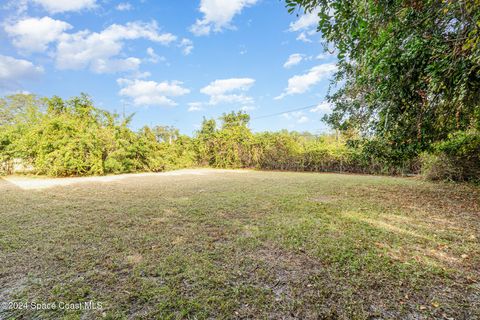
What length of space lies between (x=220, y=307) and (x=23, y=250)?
232 centimetres

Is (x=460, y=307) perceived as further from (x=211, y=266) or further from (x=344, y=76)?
(x=344, y=76)

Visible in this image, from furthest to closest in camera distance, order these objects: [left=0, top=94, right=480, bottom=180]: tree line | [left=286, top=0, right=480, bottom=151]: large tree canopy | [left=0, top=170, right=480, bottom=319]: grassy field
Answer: [left=0, top=94, right=480, bottom=180]: tree line < [left=286, top=0, right=480, bottom=151]: large tree canopy < [left=0, top=170, right=480, bottom=319]: grassy field

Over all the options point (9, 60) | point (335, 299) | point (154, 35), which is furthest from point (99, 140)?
point (9, 60)

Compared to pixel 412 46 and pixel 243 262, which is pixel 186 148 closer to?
pixel 243 262

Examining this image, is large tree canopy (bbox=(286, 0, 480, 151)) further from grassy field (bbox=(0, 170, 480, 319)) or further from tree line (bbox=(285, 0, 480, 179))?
grassy field (bbox=(0, 170, 480, 319))

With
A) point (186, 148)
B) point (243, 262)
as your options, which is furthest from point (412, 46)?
point (186, 148)

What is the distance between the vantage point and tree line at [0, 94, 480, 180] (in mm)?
6555

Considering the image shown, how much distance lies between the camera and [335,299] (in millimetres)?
1483

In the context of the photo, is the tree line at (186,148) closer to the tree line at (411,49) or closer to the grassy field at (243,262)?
the tree line at (411,49)

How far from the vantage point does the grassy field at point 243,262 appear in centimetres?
142

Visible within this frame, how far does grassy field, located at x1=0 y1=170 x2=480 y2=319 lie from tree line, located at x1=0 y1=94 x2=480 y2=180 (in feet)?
6.76

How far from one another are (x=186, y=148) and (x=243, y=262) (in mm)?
13668

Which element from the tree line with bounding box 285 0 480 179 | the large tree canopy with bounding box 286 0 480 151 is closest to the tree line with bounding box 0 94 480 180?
the tree line with bounding box 285 0 480 179

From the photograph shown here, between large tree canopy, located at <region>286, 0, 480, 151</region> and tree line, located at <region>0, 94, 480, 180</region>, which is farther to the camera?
tree line, located at <region>0, 94, 480, 180</region>
